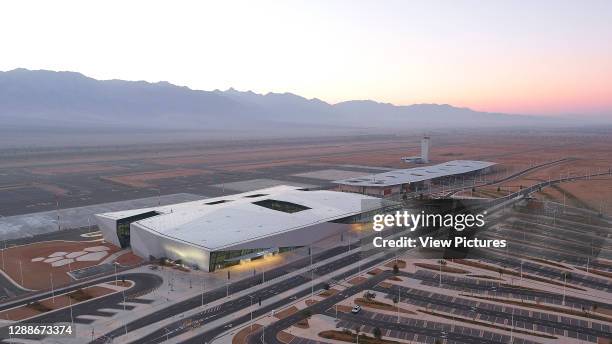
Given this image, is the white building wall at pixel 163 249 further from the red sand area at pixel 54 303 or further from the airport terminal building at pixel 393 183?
the airport terminal building at pixel 393 183

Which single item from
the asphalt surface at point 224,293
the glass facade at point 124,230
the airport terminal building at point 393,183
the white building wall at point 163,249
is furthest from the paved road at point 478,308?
the airport terminal building at point 393,183

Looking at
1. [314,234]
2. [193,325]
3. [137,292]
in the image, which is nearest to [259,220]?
[314,234]

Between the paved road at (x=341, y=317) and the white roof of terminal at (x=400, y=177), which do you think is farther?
the white roof of terminal at (x=400, y=177)

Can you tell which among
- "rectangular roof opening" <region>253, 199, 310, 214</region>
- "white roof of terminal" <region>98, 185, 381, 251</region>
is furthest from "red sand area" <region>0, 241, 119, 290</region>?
"rectangular roof opening" <region>253, 199, 310, 214</region>

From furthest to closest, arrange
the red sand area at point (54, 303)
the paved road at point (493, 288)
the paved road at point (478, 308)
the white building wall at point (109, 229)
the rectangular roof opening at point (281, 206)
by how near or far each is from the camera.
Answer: the rectangular roof opening at point (281, 206) < the white building wall at point (109, 229) < the paved road at point (493, 288) < the red sand area at point (54, 303) < the paved road at point (478, 308)

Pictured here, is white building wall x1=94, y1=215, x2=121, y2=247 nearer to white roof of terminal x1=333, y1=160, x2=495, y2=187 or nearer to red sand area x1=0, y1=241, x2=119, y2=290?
red sand area x1=0, y1=241, x2=119, y2=290

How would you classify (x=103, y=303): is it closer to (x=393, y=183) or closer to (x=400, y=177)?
(x=393, y=183)

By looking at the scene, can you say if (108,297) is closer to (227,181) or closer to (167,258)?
(167,258)
